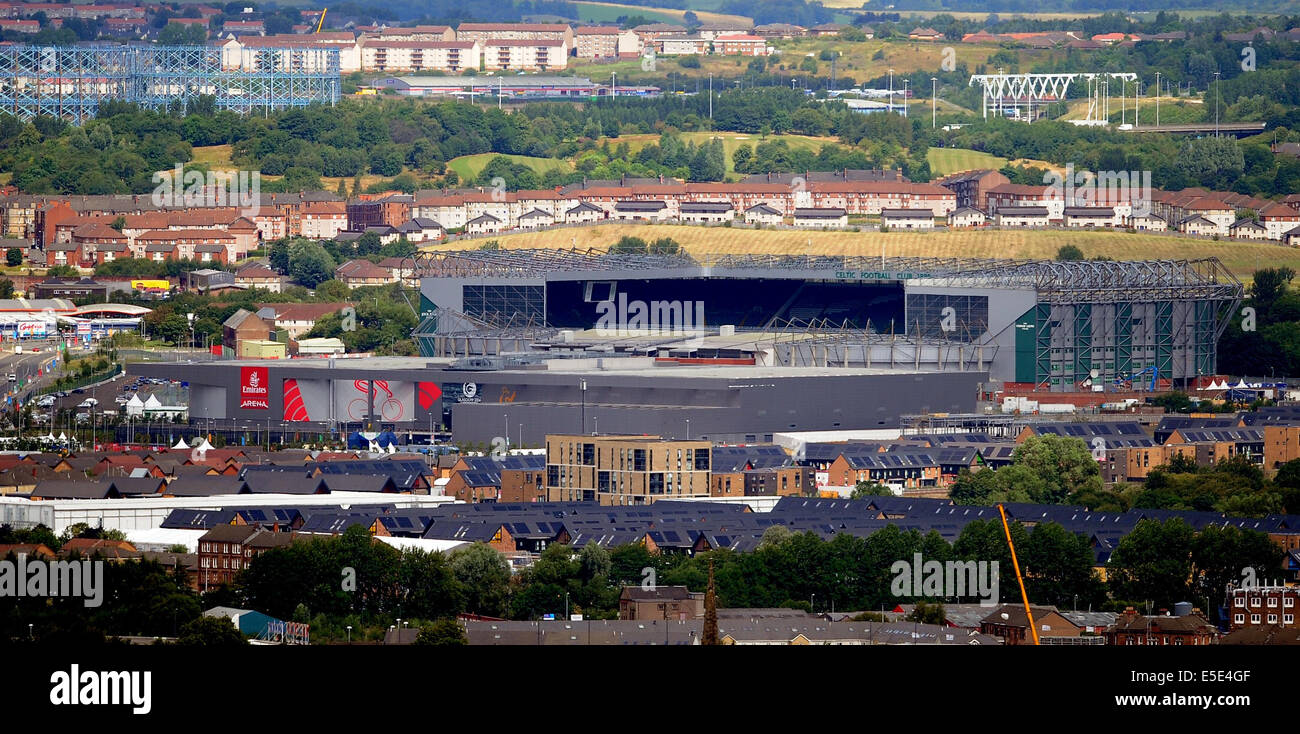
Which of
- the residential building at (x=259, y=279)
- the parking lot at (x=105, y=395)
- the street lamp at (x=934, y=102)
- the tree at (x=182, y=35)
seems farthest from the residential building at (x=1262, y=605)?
the tree at (x=182, y=35)

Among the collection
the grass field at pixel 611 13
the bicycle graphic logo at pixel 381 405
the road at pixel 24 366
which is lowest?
the bicycle graphic logo at pixel 381 405

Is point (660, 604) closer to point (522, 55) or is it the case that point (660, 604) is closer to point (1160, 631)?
point (1160, 631)

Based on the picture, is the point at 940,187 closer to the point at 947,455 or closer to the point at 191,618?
the point at 947,455

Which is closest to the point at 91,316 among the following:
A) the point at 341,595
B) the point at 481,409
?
the point at 481,409

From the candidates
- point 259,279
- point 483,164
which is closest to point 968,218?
point 483,164

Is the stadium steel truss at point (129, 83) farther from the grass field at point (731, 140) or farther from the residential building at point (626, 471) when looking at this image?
the residential building at point (626, 471)

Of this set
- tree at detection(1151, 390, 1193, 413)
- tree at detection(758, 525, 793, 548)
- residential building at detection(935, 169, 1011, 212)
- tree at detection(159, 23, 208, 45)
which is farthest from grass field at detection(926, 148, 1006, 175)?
tree at detection(758, 525, 793, 548)
